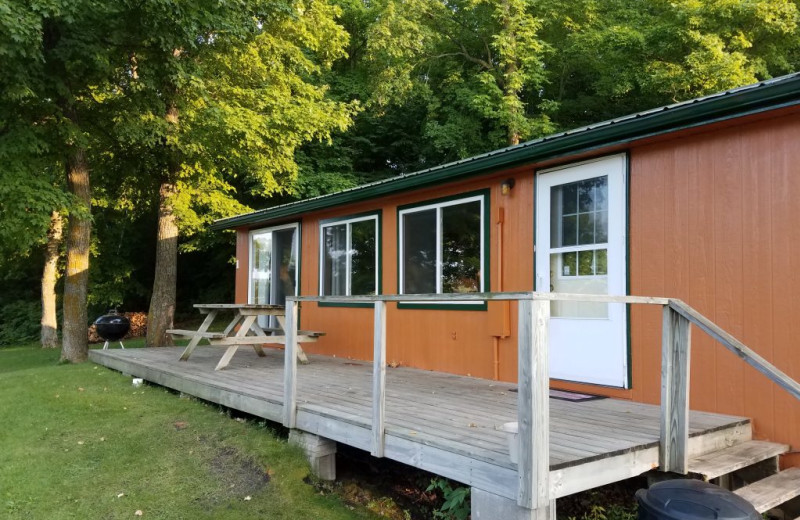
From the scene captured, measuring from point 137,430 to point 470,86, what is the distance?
1283 cm

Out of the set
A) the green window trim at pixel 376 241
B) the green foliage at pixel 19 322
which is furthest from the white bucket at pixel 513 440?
the green foliage at pixel 19 322

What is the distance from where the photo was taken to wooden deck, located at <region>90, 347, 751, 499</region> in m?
2.81

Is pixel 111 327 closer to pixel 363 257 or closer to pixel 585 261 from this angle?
pixel 363 257

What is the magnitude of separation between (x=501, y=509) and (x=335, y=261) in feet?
18.0

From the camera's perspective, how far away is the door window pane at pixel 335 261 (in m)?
7.72

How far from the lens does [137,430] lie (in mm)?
4758

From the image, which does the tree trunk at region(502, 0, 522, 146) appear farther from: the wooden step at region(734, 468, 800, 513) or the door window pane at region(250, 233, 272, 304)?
the wooden step at region(734, 468, 800, 513)

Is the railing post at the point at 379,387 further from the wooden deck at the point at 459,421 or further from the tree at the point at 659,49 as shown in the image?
the tree at the point at 659,49

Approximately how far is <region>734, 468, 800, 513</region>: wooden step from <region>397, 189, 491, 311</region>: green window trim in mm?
2898

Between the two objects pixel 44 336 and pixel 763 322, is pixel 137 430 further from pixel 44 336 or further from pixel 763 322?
pixel 44 336

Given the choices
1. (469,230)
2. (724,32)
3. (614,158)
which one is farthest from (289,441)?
(724,32)

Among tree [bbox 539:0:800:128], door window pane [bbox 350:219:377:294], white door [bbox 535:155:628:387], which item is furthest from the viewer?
tree [bbox 539:0:800:128]

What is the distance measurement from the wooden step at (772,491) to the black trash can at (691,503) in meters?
0.71

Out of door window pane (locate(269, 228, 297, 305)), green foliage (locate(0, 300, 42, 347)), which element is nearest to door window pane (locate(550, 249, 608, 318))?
door window pane (locate(269, 228, 297, 305))
